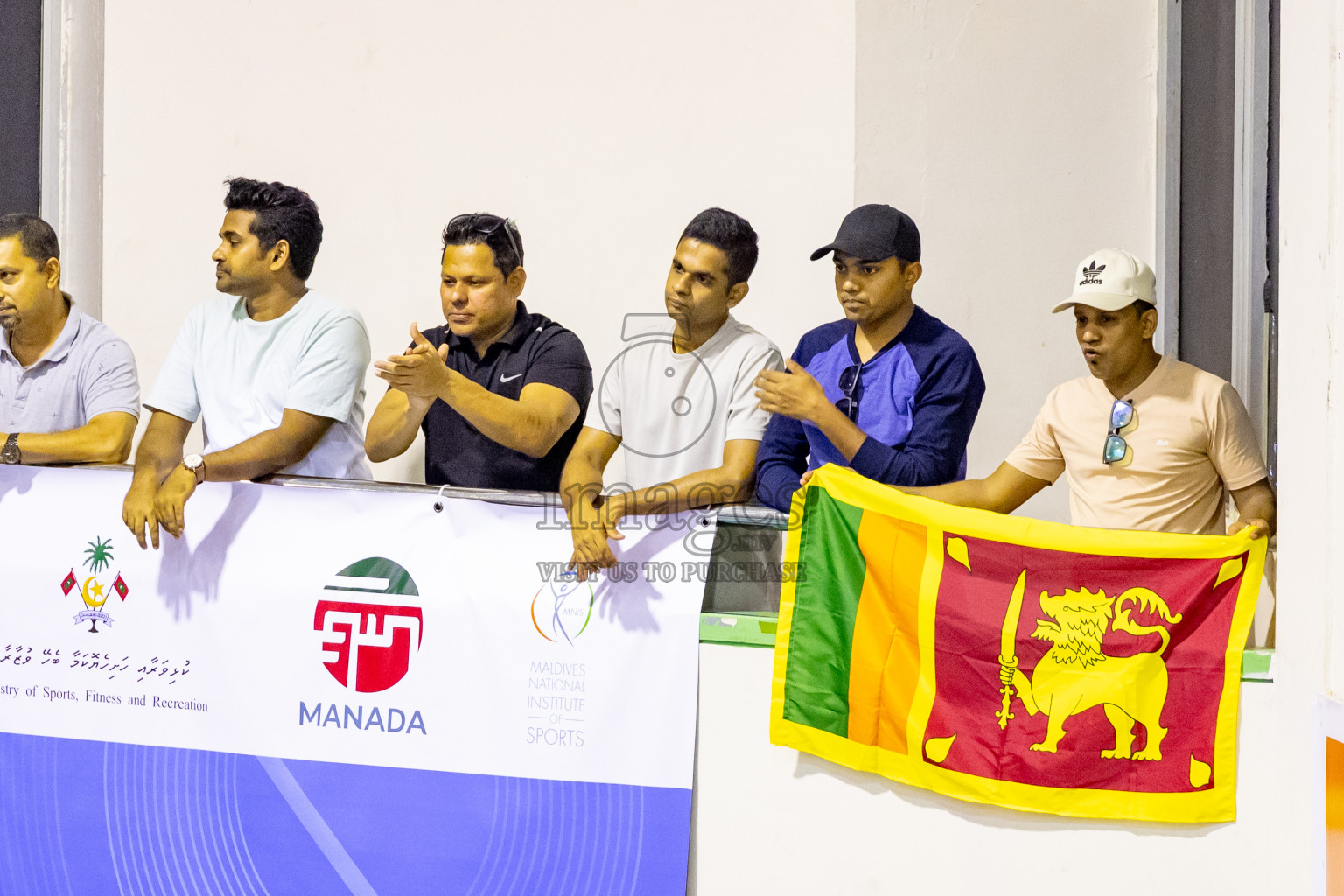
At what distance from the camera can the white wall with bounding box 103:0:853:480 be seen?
4.18m

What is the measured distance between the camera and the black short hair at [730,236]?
3006 mm

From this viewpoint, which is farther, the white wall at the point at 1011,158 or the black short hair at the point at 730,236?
the white wall at the point at 1011,158

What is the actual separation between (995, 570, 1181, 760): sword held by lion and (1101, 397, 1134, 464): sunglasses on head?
0.30 metres

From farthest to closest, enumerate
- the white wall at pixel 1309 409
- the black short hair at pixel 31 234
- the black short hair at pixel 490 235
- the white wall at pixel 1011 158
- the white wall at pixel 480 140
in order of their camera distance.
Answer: the white wall at pixel 480 140 < the white wall at pixel 1011 158 < the black short hair at pixel 31 234 < the black short hair at pixel 490 235 < the white wall at pixel 1309 409

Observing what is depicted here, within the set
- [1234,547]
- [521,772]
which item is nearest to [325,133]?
[521,772]

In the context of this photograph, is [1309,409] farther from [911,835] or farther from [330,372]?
[330,372]

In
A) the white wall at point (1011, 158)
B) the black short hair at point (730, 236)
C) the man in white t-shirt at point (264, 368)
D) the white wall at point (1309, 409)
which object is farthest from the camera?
the white wall at point (1011, 158)

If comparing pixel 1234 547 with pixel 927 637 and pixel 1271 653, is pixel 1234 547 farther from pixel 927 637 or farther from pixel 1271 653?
pixel 927 637

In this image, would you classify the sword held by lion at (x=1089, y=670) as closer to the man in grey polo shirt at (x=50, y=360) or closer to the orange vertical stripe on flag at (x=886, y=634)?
the orange vertical stripe on flag at (x=886, y=634)

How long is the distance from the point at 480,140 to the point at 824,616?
2.72 m

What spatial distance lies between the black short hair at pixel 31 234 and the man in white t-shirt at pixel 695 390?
1984mm

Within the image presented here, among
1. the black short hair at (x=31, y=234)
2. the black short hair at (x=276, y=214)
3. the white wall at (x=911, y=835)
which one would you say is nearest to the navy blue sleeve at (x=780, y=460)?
the white wall at (x=911, y=835)

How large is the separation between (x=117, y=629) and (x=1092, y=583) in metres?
2.37

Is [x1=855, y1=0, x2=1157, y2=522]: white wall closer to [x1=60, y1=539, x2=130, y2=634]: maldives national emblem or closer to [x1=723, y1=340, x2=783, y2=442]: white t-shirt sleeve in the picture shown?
[x1=723, y1=340, x2=783, y2=442]: white t-shirt sleeve
